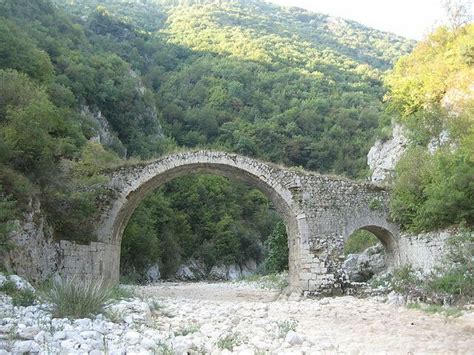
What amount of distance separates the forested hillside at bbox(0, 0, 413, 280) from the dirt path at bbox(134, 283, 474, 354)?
5691 mm

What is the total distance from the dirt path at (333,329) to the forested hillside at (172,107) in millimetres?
5691

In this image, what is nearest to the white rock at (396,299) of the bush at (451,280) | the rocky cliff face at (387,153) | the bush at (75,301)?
the bush at (451,280)

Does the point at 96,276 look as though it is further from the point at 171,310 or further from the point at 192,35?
the point at 192,35

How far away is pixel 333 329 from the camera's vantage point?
26.4ft

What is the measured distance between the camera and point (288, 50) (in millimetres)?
61812

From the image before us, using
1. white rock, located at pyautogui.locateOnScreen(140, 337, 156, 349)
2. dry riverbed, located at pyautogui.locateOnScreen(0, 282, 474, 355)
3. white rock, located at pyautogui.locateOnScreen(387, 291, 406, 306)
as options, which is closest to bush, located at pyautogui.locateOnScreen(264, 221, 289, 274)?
white rock, located at pyautogui.locateOnScreen(387, 291, 406, 306)

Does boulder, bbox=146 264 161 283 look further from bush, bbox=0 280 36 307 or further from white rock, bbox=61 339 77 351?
white rock, bbox=61 339 77 351

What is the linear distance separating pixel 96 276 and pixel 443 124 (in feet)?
43.6

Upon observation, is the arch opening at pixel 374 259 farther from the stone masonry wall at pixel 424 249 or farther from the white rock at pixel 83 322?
the white rock at pixel 83 322

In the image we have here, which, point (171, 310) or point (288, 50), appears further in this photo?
point (288, 50)

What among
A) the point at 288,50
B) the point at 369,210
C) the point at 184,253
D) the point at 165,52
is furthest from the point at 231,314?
the point at 288,50

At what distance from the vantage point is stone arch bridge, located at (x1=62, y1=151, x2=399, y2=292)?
15.3m

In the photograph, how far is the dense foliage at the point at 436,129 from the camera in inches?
508

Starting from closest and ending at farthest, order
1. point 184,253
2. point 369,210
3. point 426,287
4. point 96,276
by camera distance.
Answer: point 426,287 → point 96,276 → point 369,210 → point 184,253
